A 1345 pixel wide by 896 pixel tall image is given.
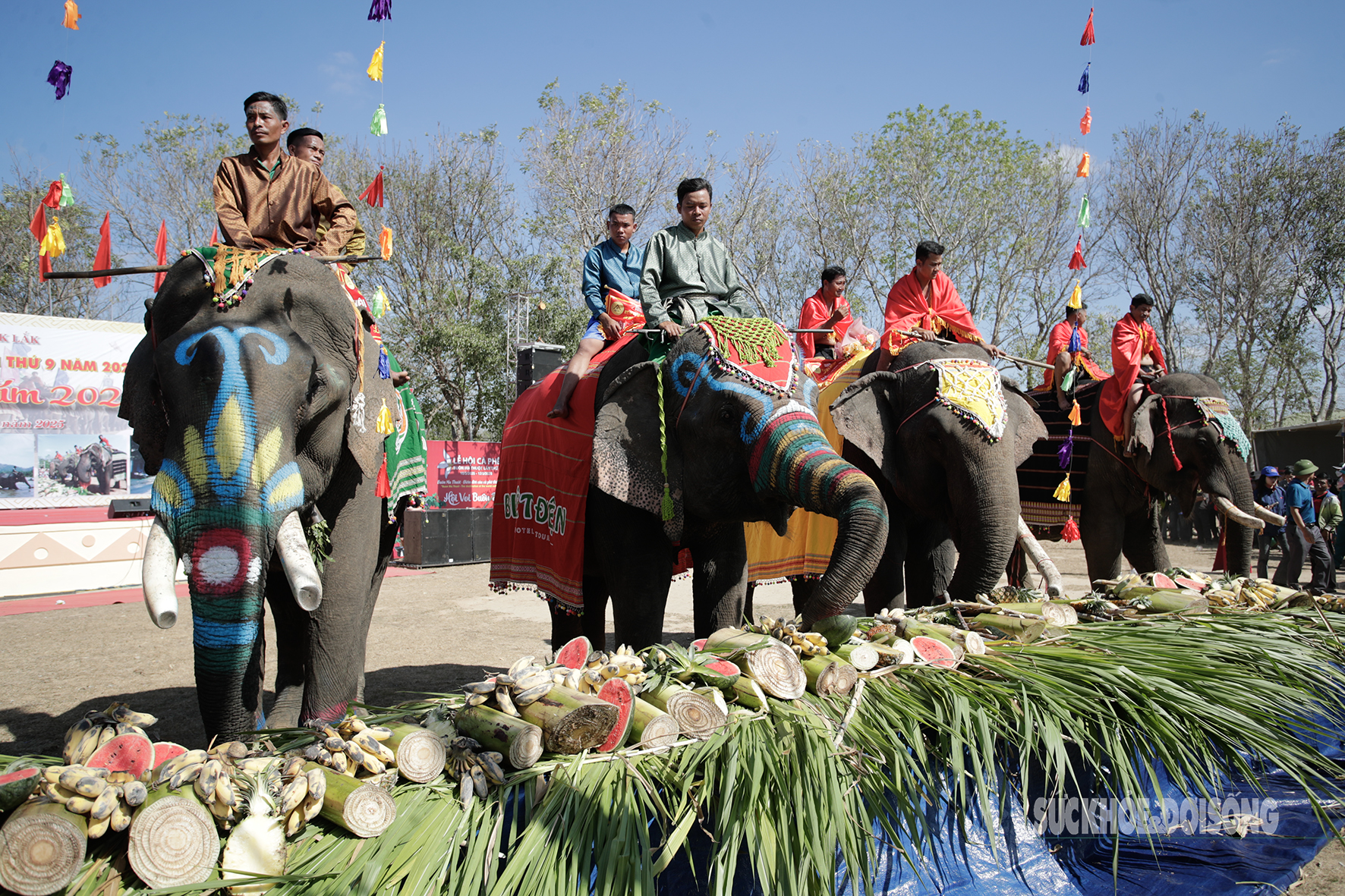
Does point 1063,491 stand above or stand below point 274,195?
below

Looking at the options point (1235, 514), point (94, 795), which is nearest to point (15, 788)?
point (94, 795)

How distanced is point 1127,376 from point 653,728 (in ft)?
19.3

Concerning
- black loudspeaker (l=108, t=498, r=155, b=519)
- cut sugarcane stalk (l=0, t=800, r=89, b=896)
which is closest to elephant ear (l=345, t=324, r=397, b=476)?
cut sugarcane stalk (l=0, t=800, r=89, b=896)

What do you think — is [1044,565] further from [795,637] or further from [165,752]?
[165,752]

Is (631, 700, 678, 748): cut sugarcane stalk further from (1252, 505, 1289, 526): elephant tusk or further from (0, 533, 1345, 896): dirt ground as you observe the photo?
(1252, 505, 1289, 526): elephant tusk

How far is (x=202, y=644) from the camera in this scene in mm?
2383

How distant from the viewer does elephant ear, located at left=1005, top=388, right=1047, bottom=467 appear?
4.91 meters

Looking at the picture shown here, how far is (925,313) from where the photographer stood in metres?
5.52

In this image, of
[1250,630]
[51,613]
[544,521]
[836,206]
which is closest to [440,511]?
[51,613]

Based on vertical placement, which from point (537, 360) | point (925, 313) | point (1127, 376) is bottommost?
point (1127, 376)

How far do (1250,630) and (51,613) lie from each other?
1105 cm

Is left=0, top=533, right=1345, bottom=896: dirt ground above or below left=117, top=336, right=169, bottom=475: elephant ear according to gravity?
below

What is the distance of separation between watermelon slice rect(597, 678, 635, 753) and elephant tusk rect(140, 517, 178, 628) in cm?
116

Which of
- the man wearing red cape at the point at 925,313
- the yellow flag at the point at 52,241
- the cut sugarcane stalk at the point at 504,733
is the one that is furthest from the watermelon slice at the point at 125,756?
the yellow flag at the point at 52,241
